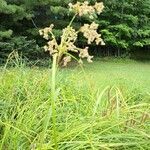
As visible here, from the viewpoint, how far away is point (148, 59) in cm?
2155

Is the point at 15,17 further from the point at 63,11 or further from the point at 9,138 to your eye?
the point at 9,138

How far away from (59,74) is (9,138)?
2.50 m

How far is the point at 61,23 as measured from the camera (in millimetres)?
17625

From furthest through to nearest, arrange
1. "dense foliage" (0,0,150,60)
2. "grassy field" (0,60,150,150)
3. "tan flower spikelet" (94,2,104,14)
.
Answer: "dense foliage" (0,0,150,60)
"tan flower spikelet" (94,2,104,14)
"grassy field" (0,60,150,150)

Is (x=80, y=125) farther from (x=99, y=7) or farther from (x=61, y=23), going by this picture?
(x=61, y=23)

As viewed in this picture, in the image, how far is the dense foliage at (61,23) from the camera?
16.0 meters

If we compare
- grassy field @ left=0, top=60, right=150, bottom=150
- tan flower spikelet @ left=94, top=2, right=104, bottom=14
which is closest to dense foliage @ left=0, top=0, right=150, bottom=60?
grassy field @ left=0, top=60, right=150, bottom=150

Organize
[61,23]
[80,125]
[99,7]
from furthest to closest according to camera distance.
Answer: [61,23] < [99,7] < [80,125]

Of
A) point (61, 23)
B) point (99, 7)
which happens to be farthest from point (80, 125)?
point (61, 23)

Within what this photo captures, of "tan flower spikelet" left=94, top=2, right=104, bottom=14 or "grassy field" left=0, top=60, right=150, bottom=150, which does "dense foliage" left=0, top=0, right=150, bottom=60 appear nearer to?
"grassy field" left=0, top=60, right=150, bottom=150

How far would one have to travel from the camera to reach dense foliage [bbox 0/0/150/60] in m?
16.0

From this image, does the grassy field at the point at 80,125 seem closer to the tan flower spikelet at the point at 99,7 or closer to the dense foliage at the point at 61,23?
the tan flower spikelet at the point at 99,7

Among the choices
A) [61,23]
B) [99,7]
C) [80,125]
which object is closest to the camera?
[80,125]

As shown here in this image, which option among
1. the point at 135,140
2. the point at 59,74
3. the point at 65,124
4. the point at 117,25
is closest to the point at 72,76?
the point at 59,74
